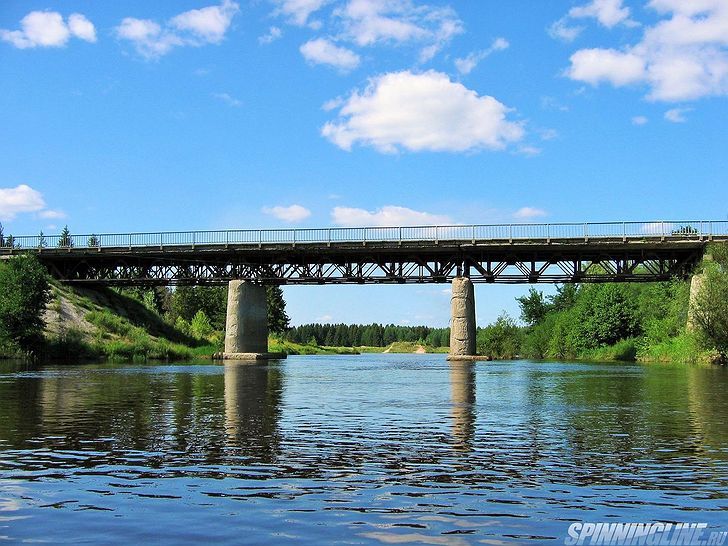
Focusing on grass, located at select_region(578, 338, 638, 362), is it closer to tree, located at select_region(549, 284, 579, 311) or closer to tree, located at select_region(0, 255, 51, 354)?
tree, located at select_region(549, 284, 579, 311)

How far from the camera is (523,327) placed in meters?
128

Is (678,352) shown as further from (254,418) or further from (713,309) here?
(254,418)

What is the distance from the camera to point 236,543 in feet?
27.1

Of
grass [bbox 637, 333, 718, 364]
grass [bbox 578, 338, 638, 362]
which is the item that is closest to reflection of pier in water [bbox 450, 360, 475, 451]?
grass [bbox 637, 333, 718, 364]

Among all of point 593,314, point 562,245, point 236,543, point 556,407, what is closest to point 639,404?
point 556,407

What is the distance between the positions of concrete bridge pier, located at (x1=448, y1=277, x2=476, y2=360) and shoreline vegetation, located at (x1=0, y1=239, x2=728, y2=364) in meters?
17.9

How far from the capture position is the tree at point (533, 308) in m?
129

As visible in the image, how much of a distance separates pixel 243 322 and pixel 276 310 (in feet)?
237

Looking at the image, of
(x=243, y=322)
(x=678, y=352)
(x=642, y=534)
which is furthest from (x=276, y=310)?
(x=642, y=534)

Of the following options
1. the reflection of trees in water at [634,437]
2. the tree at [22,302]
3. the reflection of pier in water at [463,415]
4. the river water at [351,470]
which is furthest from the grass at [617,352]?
the river water at [351,470]

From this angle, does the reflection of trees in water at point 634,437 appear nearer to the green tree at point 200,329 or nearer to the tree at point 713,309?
the tree at point 713,309

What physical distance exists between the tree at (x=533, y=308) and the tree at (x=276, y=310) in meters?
49.1

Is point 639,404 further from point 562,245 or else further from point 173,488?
point 562,245

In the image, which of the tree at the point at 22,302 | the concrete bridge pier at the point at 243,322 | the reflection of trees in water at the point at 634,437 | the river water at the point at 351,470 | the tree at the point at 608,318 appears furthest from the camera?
the tree at the point at 608,318
